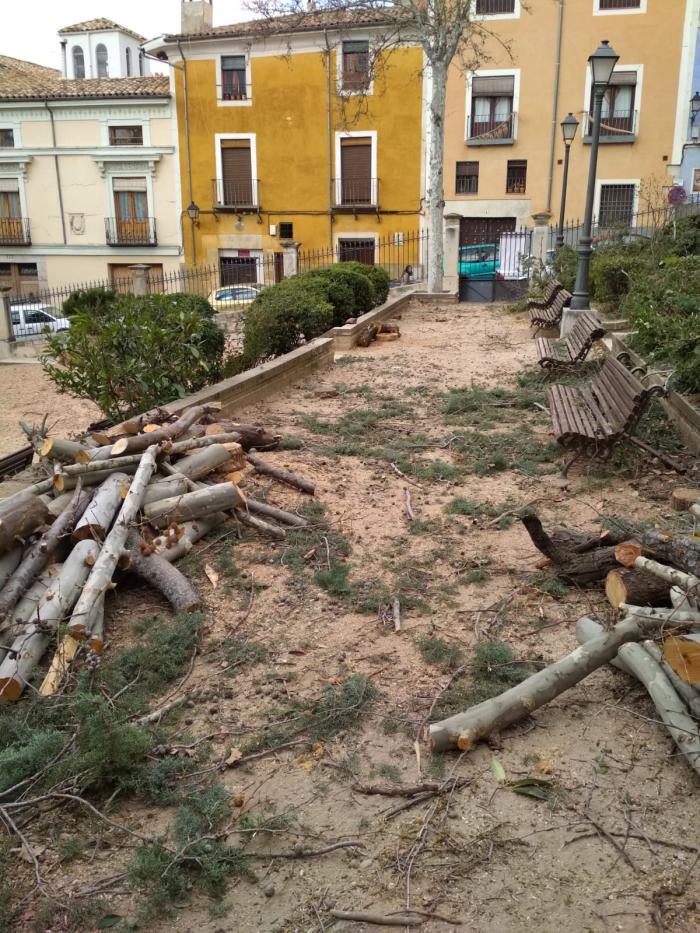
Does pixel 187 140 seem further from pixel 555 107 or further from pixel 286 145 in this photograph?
pixel 555 107

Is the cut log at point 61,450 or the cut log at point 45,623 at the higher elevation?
the cut log at point 61,450

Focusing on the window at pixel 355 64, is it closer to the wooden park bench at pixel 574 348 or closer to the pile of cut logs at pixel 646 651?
the wooden park bench at pixel 574 348

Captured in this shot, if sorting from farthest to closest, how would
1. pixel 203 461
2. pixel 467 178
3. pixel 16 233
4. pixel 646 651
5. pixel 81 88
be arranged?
1. pixel 16 233
2. pixel 81 88
3. pixel 467 178
4. pixel 203 461
5. pixel 646 651

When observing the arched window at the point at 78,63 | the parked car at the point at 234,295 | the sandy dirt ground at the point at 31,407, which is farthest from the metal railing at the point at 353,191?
the arched window at the point at 78,63

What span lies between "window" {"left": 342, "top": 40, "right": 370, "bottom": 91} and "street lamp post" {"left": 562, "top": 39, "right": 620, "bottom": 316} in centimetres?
2147

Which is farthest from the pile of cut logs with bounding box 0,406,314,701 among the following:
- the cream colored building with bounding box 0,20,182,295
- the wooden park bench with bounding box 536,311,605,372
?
the cream colored building with bounding box 0,20,182,295

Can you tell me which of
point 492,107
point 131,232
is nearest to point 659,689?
point 492,107

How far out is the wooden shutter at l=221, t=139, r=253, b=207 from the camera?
3309cm

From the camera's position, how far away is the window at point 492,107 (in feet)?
98.3

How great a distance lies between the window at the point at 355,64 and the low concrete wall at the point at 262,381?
2374 centimetres

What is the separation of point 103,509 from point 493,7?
31.5m

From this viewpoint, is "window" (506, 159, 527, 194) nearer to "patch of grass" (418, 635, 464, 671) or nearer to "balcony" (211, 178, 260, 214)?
"balcony" (211, 178, 260, 214)

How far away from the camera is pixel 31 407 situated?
14867 millimetres

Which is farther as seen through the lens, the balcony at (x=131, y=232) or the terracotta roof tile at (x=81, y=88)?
the balcony at (x=131, y=232)
